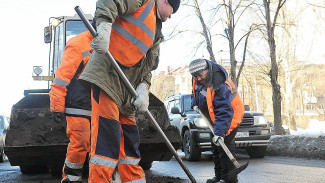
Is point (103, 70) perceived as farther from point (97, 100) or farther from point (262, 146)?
point (262, 146)

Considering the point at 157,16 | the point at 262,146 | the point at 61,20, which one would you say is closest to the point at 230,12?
the point at 262,146

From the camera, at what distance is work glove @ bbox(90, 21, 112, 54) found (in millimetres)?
2893

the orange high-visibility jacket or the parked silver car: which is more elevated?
the orange high-visibility jacket

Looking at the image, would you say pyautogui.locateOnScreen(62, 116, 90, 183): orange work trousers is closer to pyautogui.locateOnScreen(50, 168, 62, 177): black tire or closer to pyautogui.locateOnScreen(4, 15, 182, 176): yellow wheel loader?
pyautogui.locateOnScreen(4, 15, 182, 176): yellow wheel loader

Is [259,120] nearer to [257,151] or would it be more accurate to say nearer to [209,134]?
[257,151]

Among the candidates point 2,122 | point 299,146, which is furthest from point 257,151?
point 2,122

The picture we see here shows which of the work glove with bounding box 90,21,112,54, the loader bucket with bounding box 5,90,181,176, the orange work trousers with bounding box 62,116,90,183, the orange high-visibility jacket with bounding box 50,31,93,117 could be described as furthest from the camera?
the loader bucket with bounding box 5,90,181,176

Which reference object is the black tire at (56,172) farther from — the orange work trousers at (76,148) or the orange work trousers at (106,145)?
the orange work trousers at (106,145)

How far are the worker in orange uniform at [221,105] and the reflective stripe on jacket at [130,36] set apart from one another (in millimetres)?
1850

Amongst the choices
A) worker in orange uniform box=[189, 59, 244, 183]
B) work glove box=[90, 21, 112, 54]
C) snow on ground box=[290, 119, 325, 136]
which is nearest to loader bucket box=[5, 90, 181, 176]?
worker in orange uniform box=[189, 59, 244, 183]

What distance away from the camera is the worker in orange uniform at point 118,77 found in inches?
117

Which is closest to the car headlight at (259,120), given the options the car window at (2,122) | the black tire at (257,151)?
the black tire at (257,151)

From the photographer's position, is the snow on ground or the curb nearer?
the curb

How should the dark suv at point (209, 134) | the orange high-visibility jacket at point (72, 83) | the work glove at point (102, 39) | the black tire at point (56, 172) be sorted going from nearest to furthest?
1. the work glove at point (102, 39)
2. the orange high-visibility jacket at point (72, 83)
3. the black tire at point (56, 172)
4. the dark suv at point (209, 134)
